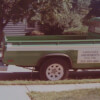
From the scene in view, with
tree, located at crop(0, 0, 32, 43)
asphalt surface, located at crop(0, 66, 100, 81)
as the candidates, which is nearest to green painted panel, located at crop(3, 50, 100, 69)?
asphalt surface, located at crop(0, 66, 100, 81)

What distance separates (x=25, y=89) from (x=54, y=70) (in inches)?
61.3

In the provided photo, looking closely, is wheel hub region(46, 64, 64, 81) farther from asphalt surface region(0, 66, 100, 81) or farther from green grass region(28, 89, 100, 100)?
green grass region(28, 89, 100, 100)

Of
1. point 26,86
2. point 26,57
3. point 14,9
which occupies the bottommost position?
point 26,86

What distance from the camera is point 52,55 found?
9.24 meters

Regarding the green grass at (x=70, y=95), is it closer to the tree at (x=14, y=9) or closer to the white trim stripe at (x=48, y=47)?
the white trim stripe at (x=48, y=47)

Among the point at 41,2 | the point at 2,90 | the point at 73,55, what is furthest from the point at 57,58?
the point at 41,2

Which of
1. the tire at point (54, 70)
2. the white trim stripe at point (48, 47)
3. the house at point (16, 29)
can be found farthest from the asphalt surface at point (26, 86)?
the house at point (16, 29)

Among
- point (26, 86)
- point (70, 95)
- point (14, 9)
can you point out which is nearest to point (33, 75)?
point (26, 86)

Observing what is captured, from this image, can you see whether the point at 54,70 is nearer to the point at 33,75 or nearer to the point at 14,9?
the point at 33,75

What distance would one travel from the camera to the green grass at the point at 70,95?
7091mm

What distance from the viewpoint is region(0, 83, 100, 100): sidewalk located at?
24.0 feet

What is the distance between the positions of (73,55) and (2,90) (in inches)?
99.6

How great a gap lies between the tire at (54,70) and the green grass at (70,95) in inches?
63.7

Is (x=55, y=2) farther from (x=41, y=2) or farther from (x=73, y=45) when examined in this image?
(x=73, y=45)
